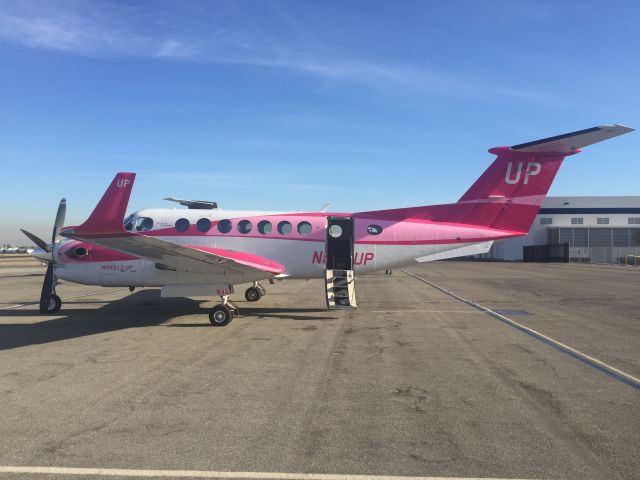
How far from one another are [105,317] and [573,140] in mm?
14051

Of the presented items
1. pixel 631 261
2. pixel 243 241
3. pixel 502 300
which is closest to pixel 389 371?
pixel 243 241

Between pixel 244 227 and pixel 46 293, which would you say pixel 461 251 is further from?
pixel 46 293

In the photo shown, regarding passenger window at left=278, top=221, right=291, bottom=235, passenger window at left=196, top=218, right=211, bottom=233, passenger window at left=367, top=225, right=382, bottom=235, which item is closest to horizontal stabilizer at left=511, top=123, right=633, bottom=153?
passenger window at left=367, top=225, right=382, bottom=235

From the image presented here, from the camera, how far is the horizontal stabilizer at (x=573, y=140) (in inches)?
449

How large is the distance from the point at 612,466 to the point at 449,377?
10.0 feet

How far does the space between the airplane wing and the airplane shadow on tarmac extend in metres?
1.60

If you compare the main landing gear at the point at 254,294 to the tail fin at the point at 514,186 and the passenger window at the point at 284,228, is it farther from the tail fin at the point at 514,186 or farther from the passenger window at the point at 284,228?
the tail fin at the point at 514,186

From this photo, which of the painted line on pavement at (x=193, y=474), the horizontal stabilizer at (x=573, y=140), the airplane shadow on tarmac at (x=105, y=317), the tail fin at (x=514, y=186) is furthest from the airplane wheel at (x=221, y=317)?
the horizontal stabilizer at (x=573, y=140)

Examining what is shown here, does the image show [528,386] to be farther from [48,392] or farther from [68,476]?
[48,392]

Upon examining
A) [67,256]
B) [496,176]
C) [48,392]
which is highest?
[496,176]

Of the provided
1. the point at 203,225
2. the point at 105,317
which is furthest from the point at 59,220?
the point at 203,225

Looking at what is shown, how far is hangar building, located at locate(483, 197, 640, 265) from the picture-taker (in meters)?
74.4

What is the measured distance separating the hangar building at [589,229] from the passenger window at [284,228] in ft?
233

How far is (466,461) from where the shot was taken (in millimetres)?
4391
